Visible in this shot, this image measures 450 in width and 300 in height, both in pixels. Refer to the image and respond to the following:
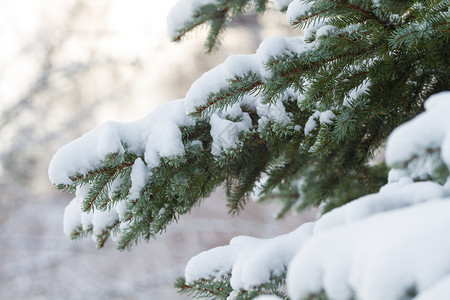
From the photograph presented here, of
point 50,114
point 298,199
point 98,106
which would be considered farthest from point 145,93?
point 298,199

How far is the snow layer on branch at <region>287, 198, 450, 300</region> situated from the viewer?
311mm

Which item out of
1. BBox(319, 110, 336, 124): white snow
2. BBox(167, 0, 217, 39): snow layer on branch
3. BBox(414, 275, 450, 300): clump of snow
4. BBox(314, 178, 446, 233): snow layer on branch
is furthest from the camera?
BBox(167, 0, 217, 39): snow layer on branch

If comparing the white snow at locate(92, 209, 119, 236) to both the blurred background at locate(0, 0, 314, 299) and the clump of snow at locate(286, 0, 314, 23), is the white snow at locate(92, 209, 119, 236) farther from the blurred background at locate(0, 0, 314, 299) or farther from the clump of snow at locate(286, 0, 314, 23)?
the blurred background at locate(0, 0, 314, 299)

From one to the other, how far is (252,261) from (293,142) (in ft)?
1.36

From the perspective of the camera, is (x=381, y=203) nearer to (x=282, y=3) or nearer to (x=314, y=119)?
(x=314, y=119)

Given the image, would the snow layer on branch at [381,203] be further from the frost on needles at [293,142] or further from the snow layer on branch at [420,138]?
the snow layer on branch at [420,138]

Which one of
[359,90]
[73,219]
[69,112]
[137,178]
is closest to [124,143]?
[137,178]

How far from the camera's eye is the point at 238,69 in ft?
2.40

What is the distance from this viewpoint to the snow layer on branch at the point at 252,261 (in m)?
0.52

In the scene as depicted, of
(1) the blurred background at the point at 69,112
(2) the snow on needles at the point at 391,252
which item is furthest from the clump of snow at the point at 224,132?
(1) the blurred background at the point at 69,112

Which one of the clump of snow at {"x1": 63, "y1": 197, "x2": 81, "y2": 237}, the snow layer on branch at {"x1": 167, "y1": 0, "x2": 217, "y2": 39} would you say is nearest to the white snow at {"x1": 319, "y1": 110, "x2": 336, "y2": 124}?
the snow layer on branch at {"x1": 167, "y1": 0, "x2": 217, "y2": 39}

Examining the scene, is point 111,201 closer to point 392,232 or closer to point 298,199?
point 392,232

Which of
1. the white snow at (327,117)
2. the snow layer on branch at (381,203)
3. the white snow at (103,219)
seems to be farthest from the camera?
the white snow at (103,219)

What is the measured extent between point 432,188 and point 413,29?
0.31 m
